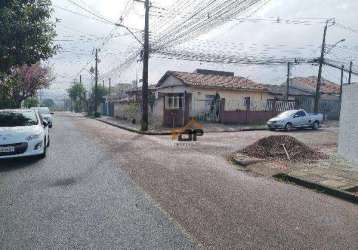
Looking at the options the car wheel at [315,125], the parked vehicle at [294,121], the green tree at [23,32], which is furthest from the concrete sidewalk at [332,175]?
the car wheel at [315,125]

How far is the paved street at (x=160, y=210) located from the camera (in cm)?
393

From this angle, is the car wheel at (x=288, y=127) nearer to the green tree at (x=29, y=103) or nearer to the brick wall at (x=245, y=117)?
the brick wall at (x=245, y=117)

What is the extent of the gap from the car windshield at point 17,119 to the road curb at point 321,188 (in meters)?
7.61

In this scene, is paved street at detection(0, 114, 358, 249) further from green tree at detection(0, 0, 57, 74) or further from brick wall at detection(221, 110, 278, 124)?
brick wall at detection(221, 110, 278, 124)

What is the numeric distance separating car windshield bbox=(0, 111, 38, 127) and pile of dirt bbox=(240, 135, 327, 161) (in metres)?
7.55

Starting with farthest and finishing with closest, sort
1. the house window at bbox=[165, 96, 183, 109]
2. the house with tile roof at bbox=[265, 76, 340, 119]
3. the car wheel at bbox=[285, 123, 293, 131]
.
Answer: the house with tile roof at bbox=[265, 76, 340, 119] → the house window at bbox=[165, 96, 183, 109] → the car wheel at bbox=[285, 123, 293, 131]

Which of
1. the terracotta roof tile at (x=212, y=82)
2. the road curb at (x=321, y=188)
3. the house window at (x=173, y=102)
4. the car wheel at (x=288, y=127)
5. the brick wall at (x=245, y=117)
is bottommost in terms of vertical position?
the road curb at (x=321, y=188)

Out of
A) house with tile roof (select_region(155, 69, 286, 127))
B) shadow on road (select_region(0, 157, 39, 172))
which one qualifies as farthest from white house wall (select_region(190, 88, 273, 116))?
shadow on road (select_region(0, 157, 39, 172))

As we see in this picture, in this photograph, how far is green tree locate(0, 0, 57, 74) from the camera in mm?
9953

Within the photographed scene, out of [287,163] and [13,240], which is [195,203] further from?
[287,163]

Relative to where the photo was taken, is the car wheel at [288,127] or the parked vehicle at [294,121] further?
the car wheel at [288,127]

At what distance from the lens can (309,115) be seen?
920 inches

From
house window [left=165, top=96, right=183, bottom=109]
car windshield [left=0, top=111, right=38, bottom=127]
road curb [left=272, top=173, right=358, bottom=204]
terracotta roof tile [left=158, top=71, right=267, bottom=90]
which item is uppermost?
terracotta roof tile [left=158, top=71, right=267, bottom=90]

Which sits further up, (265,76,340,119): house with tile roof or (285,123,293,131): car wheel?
(265,76,340,119): house with tile roof
